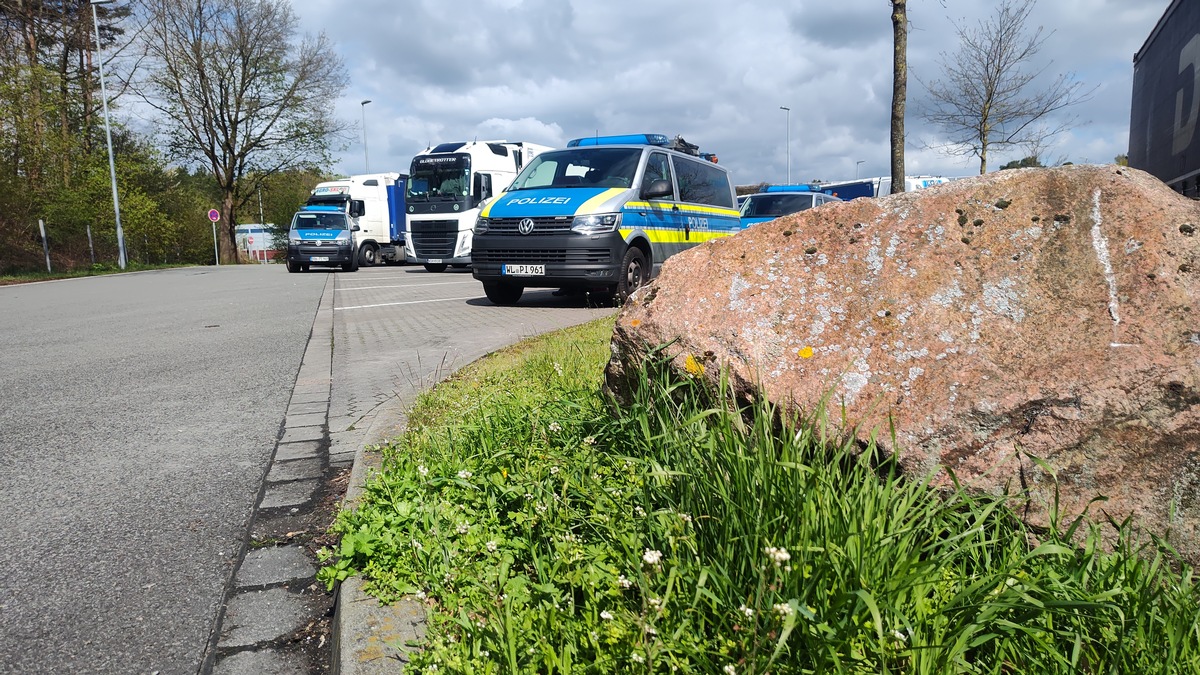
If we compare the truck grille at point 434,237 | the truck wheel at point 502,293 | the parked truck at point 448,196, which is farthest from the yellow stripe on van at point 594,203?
the truck grille at point 434,237

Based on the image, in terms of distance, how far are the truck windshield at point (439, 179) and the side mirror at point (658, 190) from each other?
40.0ft

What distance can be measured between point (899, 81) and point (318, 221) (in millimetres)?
21491

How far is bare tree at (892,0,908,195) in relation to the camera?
1048cm

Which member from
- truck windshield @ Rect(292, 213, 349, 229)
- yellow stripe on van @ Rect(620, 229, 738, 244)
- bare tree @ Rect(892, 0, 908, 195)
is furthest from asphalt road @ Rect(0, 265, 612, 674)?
truck windshield @ Rect(292, 213, 349, 229)

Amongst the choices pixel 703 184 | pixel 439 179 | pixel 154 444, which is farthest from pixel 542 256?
pixel 439 179

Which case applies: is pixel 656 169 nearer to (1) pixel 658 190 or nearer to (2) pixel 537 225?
(1) pixel 658 190

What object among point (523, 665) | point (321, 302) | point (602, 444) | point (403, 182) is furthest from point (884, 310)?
point (403, 182)

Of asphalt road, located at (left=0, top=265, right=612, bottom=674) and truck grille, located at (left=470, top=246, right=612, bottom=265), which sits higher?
truck grille, located at (left=470, top=246, right=612, bottom=265)

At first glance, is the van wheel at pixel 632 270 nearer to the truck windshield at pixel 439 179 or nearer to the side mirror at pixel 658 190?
the side mirror at pixel 658 190

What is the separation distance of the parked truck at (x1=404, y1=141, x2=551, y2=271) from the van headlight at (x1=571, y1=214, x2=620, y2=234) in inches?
464

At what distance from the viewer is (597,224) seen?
33.1 ft

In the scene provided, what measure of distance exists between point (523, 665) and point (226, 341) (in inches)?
296

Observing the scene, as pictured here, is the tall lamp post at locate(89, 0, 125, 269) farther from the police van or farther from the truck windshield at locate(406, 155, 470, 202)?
the police van

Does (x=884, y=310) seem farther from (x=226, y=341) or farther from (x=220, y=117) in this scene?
(x=220, y=117)
